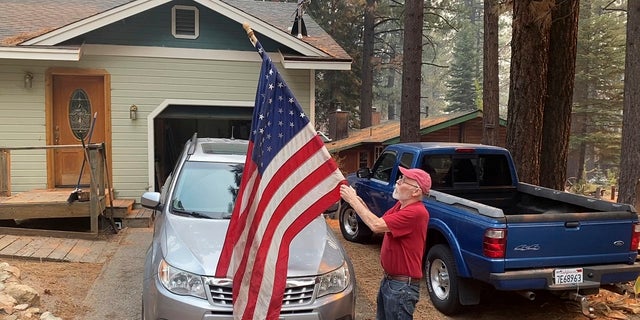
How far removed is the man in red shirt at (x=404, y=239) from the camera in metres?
3.55

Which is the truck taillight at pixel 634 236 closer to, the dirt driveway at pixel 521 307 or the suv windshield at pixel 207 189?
the dirt driveway at pixel 521 307

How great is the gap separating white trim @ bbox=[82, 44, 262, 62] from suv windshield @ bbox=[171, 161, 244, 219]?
224 inches

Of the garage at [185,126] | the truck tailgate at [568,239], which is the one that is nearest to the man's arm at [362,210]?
the truck tailgate at [568,239]

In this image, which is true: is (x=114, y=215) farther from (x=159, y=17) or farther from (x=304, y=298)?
(x=304, y=298)

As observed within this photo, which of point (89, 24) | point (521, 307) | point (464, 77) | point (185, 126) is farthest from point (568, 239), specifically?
point (464, 77)

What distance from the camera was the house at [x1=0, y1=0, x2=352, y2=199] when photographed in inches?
406

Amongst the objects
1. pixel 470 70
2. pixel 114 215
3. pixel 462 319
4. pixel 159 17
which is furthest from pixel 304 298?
pixel 470 70

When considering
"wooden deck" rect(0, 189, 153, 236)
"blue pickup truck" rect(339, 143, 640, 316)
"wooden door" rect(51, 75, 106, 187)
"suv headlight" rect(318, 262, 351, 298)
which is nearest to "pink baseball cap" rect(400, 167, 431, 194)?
"suv headlight" rect(318, 262, 351, 298)

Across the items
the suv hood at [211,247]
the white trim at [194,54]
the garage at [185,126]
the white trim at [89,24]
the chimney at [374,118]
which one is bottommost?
the suv hood at [211,247]

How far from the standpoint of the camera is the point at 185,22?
424 inches

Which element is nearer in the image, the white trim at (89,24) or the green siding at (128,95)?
the white trim at (89,24)

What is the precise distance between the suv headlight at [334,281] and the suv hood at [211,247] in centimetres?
5

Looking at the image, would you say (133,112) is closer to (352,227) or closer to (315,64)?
(315,64)

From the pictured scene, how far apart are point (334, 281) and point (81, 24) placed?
8.02 metres
